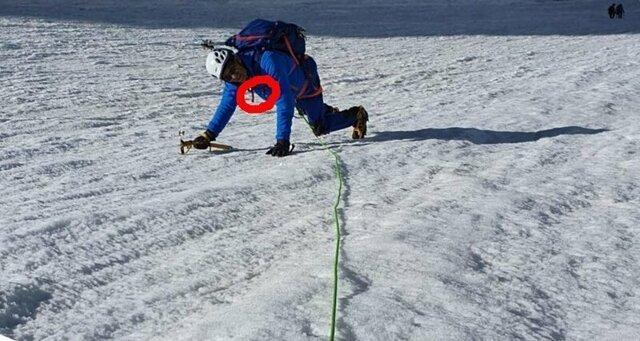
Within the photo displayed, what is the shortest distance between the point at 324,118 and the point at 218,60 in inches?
41.4

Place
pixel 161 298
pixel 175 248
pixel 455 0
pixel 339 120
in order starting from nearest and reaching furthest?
pixel 161 298
pixel 175 248
pixel 339 120
pixel 455 0

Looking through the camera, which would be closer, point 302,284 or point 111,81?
point 302,284

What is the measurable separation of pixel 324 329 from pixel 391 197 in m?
1.85

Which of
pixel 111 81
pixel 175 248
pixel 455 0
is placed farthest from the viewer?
pixel 455 0

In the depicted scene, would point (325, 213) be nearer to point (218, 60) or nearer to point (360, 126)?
point (218, 60)

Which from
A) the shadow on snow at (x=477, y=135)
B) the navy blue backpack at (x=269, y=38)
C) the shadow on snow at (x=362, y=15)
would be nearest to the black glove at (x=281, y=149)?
the navy blue backpack at (x=269, y=38)

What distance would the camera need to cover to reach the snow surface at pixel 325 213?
9.23 feet

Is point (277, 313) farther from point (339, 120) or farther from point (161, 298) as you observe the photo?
point (339, 120)

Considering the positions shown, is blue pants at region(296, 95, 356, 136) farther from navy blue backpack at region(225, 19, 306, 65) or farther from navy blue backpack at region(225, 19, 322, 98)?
navy blue backpack at region(225, 19, 306, 65)

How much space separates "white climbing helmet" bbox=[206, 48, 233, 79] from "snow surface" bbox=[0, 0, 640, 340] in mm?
559

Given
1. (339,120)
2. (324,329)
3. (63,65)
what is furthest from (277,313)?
(63,65)

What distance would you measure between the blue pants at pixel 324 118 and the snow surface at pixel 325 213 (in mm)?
157

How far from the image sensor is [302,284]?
3.04m

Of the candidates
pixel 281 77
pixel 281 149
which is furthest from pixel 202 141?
pixel 281 77
